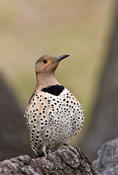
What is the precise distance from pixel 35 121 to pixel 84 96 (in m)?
15.6

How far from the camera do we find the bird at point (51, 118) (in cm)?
762

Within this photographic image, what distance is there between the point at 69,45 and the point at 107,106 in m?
10.9

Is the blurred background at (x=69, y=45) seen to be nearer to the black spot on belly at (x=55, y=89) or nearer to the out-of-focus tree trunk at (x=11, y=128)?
the out-of-focus tree trunk at (x=11, y=128)

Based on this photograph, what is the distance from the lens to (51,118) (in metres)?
7.61

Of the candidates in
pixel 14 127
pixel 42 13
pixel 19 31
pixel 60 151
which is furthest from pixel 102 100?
pixel 42 13

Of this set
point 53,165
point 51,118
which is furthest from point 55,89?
point 53,165

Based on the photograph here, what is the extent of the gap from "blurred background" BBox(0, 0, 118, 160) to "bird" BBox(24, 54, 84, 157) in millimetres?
7833

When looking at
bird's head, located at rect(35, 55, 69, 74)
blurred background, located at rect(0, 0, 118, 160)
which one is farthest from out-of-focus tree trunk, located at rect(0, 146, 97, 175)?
blurred background, located at rect(0, 0, 118, 160)

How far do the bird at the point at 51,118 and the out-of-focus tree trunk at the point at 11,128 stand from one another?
4.02 m

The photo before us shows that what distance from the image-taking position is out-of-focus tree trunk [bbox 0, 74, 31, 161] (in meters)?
12.2

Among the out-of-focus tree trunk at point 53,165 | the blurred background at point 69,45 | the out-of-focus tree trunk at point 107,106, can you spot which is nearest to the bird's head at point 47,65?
the out-of-focus tree trunk at point 53,165

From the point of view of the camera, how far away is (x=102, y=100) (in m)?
15.8

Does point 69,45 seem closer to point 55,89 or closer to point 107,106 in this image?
point 107,106

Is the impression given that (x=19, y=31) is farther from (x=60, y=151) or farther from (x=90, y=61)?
(x=60, y=151)
